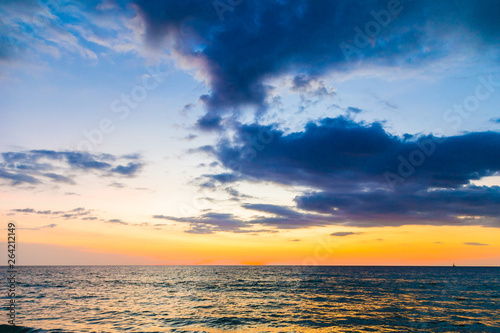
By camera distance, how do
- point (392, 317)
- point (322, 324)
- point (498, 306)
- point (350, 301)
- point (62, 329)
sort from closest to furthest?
point (62, 329)
point (322, 324)
point (392, 317)
point (498, 306)
point (350, 301)

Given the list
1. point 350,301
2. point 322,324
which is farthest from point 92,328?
point 350,301

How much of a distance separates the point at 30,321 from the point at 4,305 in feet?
43.8

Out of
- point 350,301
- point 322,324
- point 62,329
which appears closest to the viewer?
point 62,329

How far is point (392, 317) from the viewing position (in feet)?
121

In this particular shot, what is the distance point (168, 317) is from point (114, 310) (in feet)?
31.4

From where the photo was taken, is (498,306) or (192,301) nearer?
(498,306)

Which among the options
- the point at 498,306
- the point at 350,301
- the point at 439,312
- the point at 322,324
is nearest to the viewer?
the point at 322,324

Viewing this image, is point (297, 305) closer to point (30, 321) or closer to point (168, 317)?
point (168, 317)

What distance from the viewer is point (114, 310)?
134 feet

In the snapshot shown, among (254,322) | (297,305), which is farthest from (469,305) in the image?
(254,322)

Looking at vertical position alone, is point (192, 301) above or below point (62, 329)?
below

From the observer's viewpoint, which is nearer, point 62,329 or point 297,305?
point 62,329

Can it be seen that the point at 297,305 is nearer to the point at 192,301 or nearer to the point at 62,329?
the point at 192,301

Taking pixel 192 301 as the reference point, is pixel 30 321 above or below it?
above
